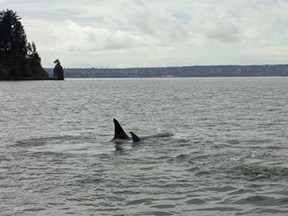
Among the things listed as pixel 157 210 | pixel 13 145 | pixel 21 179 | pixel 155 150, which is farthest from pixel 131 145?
pixel 157 210

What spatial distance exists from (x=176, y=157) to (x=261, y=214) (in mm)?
8970

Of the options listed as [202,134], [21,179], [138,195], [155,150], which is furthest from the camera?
[202,134]

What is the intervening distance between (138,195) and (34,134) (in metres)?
19.6

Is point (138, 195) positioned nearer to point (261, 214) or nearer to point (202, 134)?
point (261, 214)

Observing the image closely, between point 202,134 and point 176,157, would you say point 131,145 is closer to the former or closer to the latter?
point 176,157

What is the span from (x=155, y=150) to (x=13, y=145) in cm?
825

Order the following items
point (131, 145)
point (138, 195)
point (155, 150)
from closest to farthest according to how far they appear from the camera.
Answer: point (138, 195)
point (155, 150)
point (131, 145)

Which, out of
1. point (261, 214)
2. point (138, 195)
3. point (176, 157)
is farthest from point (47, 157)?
point (261, 214)

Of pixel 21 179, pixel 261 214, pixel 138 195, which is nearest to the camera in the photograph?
pixel 261 214

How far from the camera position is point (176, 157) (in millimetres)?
22984

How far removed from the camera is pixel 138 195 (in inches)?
641

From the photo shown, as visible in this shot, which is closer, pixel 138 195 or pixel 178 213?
pixel 178 213

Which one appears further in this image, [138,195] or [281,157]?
[281,157]

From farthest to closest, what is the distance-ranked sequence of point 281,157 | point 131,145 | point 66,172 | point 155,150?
point 131,145, point 155,150, point 281,157, point 66,172
